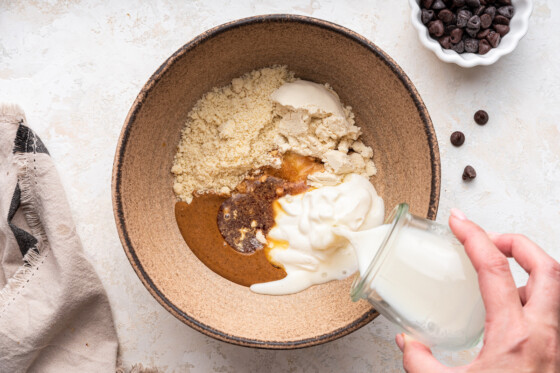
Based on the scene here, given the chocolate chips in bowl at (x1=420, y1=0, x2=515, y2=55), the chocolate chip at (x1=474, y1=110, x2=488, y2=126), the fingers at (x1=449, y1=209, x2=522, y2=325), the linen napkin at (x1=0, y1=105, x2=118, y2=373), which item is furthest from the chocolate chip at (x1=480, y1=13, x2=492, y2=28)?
the linen napkin at (x1=0, y1=105, x2=118, y2=373)

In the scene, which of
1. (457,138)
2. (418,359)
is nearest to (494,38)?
(457,138)

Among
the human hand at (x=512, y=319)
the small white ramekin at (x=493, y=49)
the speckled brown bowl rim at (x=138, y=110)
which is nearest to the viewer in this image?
the human hand at (x=512, y=319)

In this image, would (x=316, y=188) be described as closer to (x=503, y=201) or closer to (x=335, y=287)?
(x=335, y=287)

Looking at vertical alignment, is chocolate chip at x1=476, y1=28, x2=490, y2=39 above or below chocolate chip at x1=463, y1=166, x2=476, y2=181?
above

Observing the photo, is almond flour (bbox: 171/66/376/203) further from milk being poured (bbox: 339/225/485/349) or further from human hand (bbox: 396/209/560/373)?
→ human hand (bbox: 396/209/560/373)

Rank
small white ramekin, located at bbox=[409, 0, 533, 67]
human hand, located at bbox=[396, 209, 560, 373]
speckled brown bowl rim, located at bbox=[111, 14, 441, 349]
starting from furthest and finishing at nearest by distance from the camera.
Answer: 1. small white ramekin, located at bbox=[409, 0, 533, 67]
2. speckled brown bowl rim, located at bbox=[111, 14, 441, 349]
3. human hand, located at bbox=[396, 209, 560, 373]

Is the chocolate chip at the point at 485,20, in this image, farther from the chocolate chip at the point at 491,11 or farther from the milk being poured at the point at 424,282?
the milk being poured at the point at 424,282

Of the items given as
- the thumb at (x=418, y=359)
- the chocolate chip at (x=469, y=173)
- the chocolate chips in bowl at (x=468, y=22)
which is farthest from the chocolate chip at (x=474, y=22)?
the thumb at (x=418, y=359)

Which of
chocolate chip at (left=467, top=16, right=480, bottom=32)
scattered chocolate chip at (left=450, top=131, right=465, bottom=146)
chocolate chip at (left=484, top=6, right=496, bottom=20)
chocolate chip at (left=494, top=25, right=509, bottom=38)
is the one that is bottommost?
scattered chocolate chip at (left=450, top=131, right=465, bottom=146)
